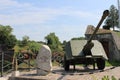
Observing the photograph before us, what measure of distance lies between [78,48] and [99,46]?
3.77 ft

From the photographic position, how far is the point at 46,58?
45.9 feet

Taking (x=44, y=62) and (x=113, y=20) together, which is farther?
(x=113, y=20)

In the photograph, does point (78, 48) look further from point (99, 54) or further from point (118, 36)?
point (118, 36)

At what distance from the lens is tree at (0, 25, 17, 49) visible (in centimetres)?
2757

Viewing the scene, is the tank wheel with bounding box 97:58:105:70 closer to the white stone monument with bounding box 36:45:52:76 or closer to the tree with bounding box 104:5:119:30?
the white stone monument with bounding box 36:45:52:76

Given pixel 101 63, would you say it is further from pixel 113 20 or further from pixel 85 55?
pixel 113 20

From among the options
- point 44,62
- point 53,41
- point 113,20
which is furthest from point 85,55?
point 113,20

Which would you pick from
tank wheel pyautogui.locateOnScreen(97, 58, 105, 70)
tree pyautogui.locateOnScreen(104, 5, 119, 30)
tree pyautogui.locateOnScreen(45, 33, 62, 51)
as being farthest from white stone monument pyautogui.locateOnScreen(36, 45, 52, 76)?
tree pyautogui.locateOnScreen(104, 5, 119, 30)

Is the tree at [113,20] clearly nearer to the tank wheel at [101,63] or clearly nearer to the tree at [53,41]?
the tree at [53,41]

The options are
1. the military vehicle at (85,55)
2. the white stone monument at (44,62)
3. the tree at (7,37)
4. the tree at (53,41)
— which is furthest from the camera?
the tree at (53,41)

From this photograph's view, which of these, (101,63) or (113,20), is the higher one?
(113,20)

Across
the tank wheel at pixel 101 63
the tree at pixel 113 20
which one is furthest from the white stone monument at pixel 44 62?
the tree at pixel 113 20

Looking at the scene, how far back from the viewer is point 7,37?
92.1 feet

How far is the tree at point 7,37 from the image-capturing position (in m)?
27.6
